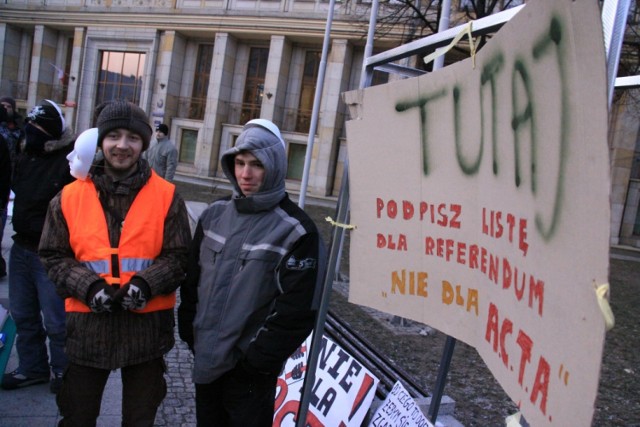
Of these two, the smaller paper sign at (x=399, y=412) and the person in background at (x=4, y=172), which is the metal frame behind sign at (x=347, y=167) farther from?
the person in background at (x=4, y=172)

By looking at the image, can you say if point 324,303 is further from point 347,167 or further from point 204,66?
point 204,66

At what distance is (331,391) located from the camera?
114 inches

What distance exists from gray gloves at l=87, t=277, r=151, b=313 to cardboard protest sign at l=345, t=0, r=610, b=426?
882 millimetres

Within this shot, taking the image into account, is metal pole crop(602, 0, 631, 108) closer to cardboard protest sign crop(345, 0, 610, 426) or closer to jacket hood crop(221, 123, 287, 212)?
cardboard protest sign crop(345, 0, 610, 426)

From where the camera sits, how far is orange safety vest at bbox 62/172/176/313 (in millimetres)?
2135

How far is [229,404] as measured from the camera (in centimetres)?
220

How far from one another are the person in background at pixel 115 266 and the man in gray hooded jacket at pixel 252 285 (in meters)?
0.18

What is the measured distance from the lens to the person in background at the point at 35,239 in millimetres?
3084

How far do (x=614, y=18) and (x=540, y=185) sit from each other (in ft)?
1.18

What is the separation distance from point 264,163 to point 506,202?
1143mm

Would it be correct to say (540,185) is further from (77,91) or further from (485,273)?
(77,91)

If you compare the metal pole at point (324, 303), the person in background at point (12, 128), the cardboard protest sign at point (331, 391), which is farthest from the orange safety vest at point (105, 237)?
the person in background at point (12, 128)

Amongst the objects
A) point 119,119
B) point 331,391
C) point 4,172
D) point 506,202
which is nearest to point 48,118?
point 119,119

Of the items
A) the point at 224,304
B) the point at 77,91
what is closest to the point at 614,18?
the point at 224,304
